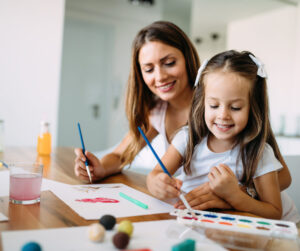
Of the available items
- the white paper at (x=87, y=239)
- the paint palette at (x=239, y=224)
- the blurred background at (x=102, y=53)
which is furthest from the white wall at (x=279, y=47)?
the white paper at (x=87, y=239)

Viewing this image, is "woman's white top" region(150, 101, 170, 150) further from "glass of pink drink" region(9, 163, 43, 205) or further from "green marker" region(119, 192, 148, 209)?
"glass of pink drink" region(9, 163, 43, 205)

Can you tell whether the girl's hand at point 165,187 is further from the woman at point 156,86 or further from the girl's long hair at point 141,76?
the girl's long hair at point 141,76

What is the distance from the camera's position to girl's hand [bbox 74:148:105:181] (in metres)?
1.17

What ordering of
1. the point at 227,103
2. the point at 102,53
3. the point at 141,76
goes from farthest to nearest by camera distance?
the point at 102,53
the point at 141,76
the point at 227,103

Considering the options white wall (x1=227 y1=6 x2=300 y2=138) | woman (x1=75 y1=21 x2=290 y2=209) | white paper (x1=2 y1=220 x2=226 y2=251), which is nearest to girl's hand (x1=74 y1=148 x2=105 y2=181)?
woman (x1=75 y1=21 x2=290 y2=209)

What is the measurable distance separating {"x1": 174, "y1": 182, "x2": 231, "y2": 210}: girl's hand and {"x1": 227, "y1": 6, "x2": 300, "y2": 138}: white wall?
12.5ft

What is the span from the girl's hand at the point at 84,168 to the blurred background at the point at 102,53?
6.13 feet

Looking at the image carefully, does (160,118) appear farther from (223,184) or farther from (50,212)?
(50,212)

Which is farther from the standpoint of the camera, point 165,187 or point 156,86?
point 156,86

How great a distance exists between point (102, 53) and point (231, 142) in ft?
13.4

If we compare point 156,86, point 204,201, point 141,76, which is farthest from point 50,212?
point 141,76

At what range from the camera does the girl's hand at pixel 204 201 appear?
842mm

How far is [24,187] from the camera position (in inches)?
32.1

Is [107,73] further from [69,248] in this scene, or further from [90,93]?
[69,248]
